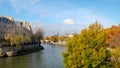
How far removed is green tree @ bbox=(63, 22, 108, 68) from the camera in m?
24.5

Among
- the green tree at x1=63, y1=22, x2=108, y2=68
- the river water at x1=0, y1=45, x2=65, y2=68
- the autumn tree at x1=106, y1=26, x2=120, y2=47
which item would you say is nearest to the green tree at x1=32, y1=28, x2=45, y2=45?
the autumn tree at x1=106, y1=26, x2=120, y2=47

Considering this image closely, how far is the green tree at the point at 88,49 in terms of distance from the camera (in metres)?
24.5

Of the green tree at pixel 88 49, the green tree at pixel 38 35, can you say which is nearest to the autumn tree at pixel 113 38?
the green tree at pixel 88 49

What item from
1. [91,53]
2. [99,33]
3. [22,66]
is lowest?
[22,66]

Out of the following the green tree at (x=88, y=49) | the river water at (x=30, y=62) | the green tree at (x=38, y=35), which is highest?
the green tree at (x=38, y=35)

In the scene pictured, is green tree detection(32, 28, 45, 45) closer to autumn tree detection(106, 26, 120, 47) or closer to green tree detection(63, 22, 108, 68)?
autumn tree detection(106, 26, 120, 47)

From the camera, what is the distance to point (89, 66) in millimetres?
24719

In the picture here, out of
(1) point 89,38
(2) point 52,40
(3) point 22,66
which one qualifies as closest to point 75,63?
(1) point 89,38

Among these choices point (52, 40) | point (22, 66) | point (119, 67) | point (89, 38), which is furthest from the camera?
point (52, 40)

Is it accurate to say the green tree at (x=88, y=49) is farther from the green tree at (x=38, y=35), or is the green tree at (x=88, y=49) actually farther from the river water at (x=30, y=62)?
the green tree at (x=38, y=35)

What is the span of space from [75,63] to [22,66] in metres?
20.9

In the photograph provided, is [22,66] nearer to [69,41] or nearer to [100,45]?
[69,41]

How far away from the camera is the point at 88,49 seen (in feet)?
82.7

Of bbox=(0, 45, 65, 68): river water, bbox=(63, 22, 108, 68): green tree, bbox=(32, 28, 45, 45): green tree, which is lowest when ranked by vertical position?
bbox=(0, 45, 65, 68): river water
